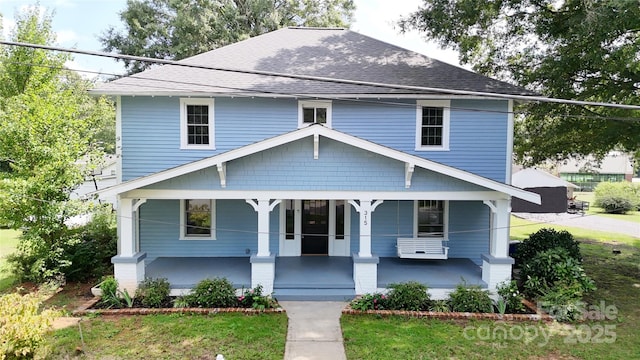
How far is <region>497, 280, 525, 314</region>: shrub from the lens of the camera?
27.0 ft

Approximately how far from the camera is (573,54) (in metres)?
10.6

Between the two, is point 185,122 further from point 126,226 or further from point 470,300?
point 470,300

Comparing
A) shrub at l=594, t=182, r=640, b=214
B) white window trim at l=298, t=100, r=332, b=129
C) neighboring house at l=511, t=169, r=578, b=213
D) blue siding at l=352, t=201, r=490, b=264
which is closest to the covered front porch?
blue siding at l=352, t=201, r=490, b=264

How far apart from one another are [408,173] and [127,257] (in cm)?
710

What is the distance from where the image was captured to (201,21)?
21328mm

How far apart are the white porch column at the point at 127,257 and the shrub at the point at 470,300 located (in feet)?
25.0

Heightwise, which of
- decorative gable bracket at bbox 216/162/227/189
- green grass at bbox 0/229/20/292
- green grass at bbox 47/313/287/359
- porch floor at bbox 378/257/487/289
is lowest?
green grass at bbox 0/229/20/292

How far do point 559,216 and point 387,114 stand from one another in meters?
21.4

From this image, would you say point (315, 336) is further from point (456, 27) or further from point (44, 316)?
point (456, 27)

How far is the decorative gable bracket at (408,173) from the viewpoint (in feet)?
27.6

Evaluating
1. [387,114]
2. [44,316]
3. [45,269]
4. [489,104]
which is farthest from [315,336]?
[489,104]

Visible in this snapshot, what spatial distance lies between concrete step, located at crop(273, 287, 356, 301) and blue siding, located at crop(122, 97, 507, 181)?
15.0ft

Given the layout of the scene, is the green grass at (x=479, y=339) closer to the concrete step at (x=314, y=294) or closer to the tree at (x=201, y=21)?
the concrete step at (x=314, y=294)

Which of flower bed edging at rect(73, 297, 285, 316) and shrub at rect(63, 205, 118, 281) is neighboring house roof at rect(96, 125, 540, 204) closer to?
flower bed edging at rect(73, 297, 285, 316)
